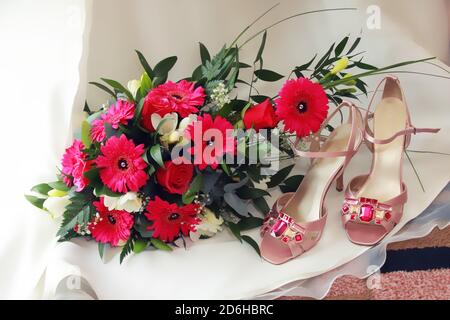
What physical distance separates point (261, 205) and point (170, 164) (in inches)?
9.7

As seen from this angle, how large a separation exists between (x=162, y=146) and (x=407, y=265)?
1.81 feet

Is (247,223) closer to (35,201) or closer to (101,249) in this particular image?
(101,249)

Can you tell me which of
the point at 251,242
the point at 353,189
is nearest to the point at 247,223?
the point at 251,242

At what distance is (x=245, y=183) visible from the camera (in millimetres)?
1150

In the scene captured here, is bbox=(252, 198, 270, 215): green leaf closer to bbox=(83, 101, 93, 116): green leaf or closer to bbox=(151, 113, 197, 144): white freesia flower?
bbox=(151, 113, 197, 144): white freesia flower

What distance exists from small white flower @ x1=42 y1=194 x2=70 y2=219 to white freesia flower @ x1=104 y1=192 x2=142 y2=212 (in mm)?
98

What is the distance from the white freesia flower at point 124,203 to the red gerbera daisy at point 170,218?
3 centimetres

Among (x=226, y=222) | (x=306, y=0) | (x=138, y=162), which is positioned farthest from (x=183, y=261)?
(x=306, y=0)

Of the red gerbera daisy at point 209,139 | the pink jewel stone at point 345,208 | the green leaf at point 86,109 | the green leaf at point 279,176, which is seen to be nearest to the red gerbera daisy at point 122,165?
the red gerbera daisy at point 209,139

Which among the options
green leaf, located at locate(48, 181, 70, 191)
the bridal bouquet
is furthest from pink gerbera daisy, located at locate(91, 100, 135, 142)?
green leaf, located at locate(48, 181, 70, 191)

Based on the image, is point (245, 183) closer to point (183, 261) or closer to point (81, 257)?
point (183, 261)

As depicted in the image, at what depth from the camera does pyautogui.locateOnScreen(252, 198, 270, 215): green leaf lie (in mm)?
1197

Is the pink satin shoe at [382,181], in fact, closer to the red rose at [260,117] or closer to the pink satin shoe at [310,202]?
the pink satin shoe at [310,202]

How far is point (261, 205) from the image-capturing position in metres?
1.20
